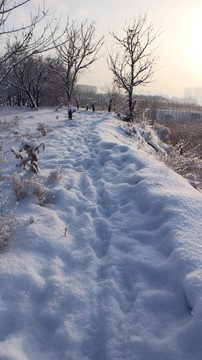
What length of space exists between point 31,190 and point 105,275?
78.1 inches

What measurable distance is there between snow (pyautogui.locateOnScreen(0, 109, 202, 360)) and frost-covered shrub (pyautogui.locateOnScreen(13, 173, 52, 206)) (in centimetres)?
6

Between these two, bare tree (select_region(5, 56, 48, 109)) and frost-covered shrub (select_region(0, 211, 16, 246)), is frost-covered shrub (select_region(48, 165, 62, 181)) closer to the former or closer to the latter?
frost-covered shrub (select_region(0, 211, 16, 246))

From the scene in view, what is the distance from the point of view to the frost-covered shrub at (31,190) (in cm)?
377

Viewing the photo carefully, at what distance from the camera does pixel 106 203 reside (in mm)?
3988

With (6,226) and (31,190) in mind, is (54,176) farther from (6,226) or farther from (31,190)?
(6,226)

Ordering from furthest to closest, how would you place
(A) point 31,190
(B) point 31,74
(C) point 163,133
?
(B) point 31,74, (C) point 163,133, (A) point 31,190

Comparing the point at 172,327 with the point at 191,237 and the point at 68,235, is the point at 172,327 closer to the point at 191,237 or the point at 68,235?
the point at 191,237

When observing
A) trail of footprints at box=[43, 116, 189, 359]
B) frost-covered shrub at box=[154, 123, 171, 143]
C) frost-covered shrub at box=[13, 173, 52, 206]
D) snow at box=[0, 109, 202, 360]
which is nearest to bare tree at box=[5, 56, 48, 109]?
frost-covered shrub at box=[154, 123, 171, 143]

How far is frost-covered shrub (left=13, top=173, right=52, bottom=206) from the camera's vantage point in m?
3.77

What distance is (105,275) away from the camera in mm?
2533

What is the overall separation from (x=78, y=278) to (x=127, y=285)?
490 millimetres

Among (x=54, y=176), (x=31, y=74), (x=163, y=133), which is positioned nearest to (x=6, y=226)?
(x=54, y=176)

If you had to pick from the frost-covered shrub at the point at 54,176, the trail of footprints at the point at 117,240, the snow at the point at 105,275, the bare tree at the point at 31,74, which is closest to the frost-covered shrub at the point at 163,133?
the bare tree at the point at 31,74

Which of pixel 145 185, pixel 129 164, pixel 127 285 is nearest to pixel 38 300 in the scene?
pixel 127 285
